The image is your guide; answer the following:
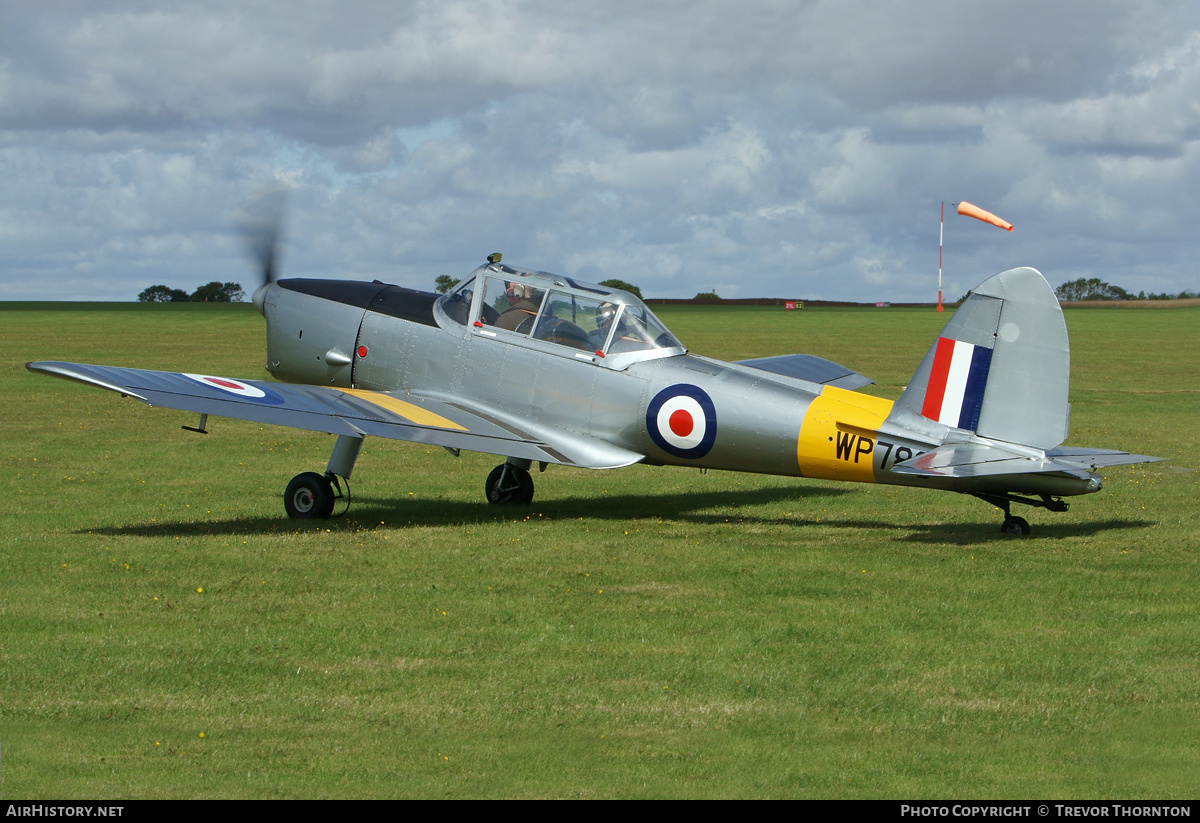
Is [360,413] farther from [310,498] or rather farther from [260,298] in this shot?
[260,298]

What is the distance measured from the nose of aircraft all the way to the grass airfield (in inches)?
79.2

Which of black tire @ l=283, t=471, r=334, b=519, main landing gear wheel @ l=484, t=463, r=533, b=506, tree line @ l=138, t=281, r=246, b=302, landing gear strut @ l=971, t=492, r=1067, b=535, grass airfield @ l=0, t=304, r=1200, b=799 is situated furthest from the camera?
tree line @ l=138, t=281, r=246, b=302

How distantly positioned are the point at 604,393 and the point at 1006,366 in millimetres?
3596

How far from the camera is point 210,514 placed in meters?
10.9

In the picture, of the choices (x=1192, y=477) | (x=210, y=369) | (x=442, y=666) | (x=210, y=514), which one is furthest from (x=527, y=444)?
(x=210, y=369)

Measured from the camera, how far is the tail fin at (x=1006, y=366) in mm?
8875

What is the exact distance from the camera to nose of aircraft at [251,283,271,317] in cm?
1247

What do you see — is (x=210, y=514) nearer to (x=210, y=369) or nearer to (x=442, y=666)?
(x=442, y=666)

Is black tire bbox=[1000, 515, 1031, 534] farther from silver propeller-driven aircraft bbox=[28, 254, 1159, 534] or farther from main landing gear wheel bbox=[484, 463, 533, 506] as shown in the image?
main landing gear wheel bbox=[484, 463, 533, 506]

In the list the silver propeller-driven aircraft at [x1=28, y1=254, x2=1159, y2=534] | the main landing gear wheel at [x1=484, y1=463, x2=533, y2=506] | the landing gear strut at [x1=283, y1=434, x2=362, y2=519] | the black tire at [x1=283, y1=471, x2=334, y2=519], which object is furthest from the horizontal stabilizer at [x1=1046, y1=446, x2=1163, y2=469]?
the black tire at [x1=283, y1=471, x2=334, y2=519]

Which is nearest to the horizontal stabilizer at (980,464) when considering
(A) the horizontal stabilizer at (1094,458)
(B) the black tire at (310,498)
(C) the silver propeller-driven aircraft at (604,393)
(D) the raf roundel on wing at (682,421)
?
(C) the silver propeller-driven aircraft at (604,393)

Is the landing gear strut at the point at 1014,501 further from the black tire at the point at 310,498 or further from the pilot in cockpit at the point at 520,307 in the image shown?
the black tire at the point at 310,498

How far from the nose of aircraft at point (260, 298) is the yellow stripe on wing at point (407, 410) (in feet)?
6.27

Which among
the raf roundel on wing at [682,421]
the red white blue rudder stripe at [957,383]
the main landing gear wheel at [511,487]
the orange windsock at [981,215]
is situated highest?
the orange windsock at [981,215]
